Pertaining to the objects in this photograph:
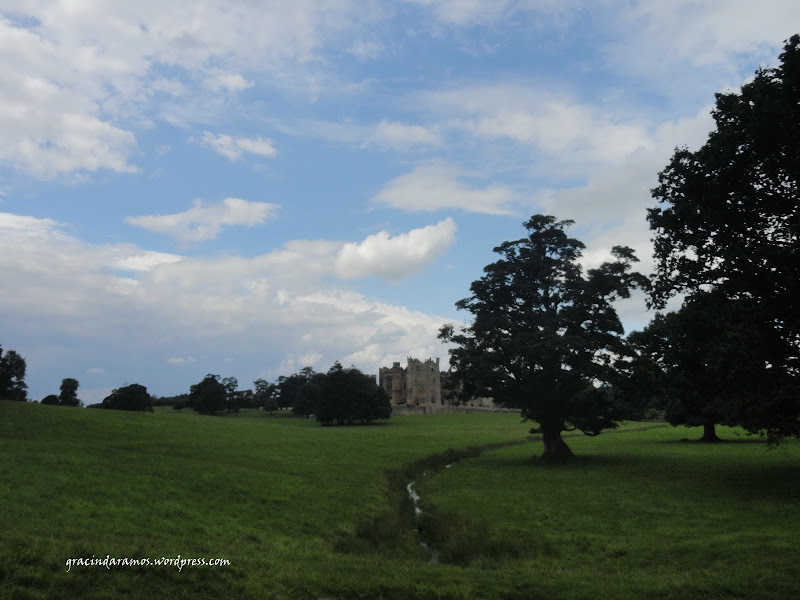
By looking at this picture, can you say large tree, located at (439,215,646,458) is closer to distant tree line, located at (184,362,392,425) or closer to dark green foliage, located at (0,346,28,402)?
dark green foliage, located at (0,346,28,402)

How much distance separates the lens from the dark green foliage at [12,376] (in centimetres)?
6159

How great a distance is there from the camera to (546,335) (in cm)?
3975

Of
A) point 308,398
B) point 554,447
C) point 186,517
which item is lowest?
point 554,447

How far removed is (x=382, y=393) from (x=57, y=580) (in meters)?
109

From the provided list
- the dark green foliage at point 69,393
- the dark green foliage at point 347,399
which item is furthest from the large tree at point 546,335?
the dark green foliage at point 69,393

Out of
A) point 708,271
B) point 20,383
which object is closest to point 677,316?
point 708,271

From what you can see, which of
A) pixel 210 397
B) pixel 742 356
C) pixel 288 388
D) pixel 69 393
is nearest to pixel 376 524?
pixel 742 356

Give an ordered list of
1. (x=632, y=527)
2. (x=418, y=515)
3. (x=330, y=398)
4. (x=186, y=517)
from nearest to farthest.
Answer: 1. (x=186, y=517)
2. (x=632, y=527)
3. (x=418, y=515)
4. (x=330, y=398)

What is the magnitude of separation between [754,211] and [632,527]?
614 inches

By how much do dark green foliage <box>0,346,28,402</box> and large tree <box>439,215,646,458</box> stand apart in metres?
50.8

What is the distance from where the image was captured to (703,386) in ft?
125

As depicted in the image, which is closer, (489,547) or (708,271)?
(489,547)

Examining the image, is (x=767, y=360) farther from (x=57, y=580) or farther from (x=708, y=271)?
(x=57, y=580)

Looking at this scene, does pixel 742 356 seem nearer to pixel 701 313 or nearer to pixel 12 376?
pixel 701 313
